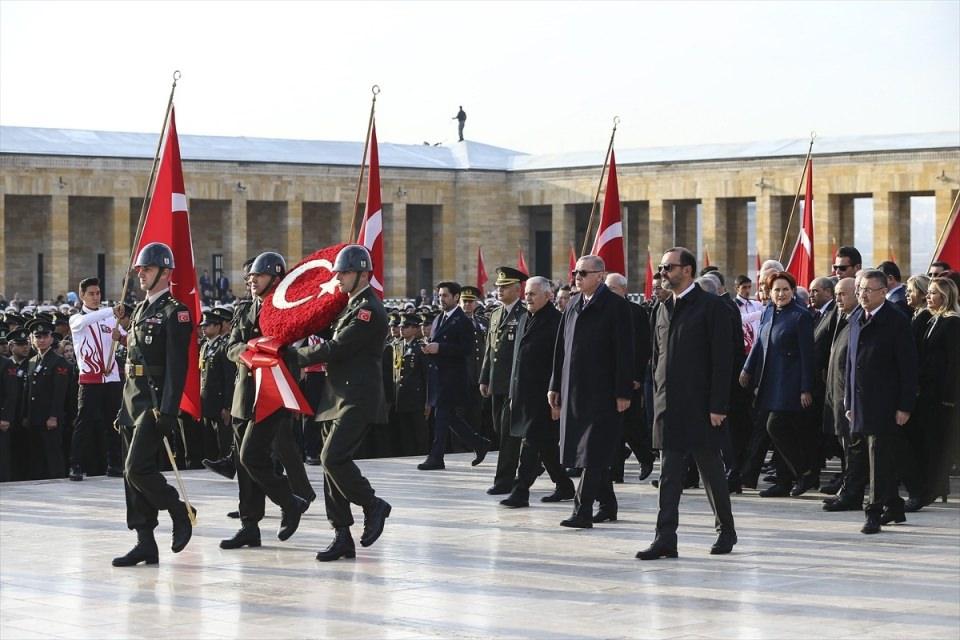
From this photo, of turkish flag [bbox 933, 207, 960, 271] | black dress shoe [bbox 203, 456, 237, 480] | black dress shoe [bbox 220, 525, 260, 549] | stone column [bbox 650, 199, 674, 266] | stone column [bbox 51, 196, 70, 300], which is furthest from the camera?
stone column [bbox 650, 199, 674, 266]

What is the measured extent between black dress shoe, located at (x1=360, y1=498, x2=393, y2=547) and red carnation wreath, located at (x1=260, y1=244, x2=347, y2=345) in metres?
1.14

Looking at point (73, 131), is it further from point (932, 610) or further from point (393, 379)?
point (932, 610)

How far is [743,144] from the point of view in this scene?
51219mm

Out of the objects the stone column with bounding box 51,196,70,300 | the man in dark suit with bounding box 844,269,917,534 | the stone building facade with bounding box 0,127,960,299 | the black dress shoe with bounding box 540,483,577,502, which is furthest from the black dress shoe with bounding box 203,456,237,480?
the stone column with bounding box 51,196,70,300

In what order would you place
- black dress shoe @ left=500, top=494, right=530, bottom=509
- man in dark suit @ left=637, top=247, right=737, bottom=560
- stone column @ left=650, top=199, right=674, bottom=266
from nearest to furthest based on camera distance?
man in dark suit @ left=637, top=247, right=737, bottom=560, black dress shoe @ left=500, top=494, right=530, bottom=509, stone column @ left=650, top=199, right=674, bottom=266

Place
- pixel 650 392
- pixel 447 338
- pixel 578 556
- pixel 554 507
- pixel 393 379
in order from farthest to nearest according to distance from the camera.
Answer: pixel 393 379, pixel 447 338, pixel 650 392, pixel 554 507, pixel 578 556

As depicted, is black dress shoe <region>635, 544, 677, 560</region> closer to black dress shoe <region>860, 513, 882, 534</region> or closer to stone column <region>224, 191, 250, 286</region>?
black dress shoe <region>860, 513, 882, 534</region>

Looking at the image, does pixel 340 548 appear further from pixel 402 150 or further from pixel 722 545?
pixel 402 150

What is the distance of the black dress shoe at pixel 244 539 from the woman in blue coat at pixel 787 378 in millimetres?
4533

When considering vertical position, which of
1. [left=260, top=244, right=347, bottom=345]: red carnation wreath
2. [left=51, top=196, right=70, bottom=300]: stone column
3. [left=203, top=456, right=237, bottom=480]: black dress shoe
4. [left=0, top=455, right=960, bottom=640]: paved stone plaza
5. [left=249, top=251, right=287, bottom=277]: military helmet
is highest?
[left=51, top=196, right=70, bottom=300]: stone column

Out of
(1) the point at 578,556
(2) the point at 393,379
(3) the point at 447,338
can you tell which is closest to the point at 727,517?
(1) the point at 578,556

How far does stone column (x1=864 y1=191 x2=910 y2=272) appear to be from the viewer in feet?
156

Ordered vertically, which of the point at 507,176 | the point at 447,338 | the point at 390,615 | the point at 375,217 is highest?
the point at 507,176

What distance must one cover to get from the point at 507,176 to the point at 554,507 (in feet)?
143
